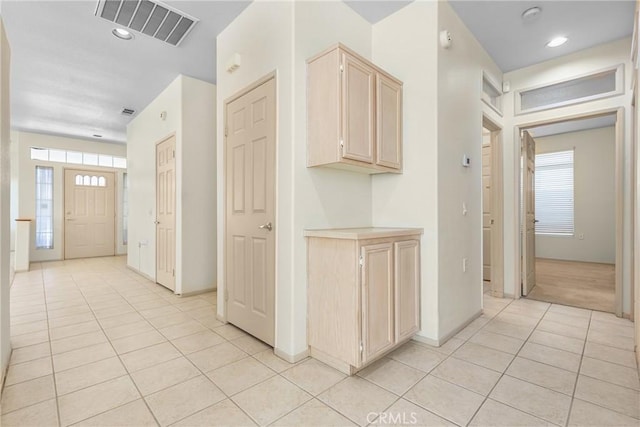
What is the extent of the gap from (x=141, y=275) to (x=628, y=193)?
6.64m

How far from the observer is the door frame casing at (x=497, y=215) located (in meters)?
3.78

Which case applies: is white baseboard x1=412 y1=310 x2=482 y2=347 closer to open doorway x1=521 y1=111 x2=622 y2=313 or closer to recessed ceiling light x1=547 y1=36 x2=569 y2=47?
open doorway x1=521 y1=111 x2=622 y2=313

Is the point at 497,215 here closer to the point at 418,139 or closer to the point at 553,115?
the point at 553,115

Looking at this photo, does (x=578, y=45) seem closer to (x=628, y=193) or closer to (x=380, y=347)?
(x=628, y=193)

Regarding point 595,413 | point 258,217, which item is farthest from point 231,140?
point 595,413

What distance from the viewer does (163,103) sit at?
442 centimetres

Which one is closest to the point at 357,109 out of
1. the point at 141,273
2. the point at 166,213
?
the point at 166,213

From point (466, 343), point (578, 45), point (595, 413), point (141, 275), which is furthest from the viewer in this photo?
point (141, 275)

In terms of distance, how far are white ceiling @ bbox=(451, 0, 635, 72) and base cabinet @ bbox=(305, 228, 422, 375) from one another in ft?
7.28

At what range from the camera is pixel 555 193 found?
6.72 m

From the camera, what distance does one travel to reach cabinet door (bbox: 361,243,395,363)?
75.0 inches

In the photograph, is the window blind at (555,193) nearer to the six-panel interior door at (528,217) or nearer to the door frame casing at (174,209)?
the six-panel interior door at (528,217)

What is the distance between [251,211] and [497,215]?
310 cm

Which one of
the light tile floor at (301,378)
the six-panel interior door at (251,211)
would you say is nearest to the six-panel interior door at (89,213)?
the light tile floor at (301,378)
